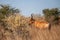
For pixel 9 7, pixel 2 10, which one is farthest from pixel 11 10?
pixel 2 10

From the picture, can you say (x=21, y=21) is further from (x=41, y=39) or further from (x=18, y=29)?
(x=41, y=39)

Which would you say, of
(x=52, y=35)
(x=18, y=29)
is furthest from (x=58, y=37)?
(x=18, y=29)

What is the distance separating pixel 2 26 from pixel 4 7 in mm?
2023

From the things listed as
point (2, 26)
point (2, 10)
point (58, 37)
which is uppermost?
point (2, 10)

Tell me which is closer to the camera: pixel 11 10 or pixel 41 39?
pixel 41 39

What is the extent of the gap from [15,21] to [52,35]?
6.51ft

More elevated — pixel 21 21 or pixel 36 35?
pixel 21 21

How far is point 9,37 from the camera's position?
9156 mm

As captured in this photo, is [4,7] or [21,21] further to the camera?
[4,7]

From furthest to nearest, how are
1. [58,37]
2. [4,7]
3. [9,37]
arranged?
[4,7]
[58,37]
[9,37]

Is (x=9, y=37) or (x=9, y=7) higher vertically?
(x=9, y=7)

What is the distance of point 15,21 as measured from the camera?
1038cm

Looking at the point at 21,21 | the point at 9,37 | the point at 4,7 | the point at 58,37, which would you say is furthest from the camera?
the point at 4,7

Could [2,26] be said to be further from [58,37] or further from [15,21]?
[58,37]
